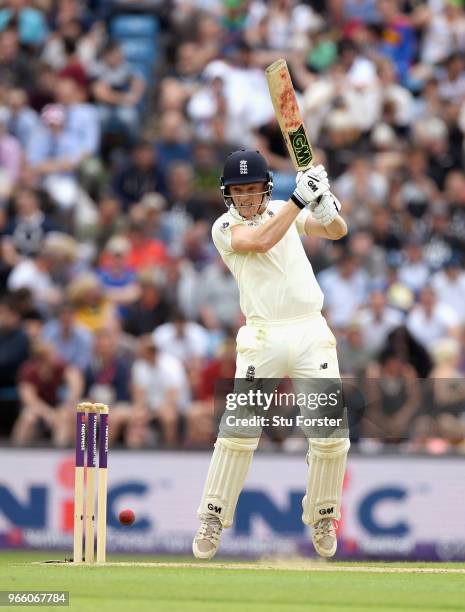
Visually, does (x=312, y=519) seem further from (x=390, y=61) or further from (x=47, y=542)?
(x=390, y=61)

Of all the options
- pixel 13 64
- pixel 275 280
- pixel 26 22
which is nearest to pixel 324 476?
pixel 275 280

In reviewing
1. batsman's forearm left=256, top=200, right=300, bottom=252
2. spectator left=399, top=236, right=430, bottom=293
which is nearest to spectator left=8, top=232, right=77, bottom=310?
spectator left=399, top=236, right=430, bottom=293

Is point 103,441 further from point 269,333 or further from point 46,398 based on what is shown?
point 46,398

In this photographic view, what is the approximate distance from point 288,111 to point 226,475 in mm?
2252

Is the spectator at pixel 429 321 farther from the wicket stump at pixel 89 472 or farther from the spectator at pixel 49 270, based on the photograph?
the wicket stump at pixel 89 472

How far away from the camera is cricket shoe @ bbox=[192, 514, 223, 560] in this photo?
985 cm

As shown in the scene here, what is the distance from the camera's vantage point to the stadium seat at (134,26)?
20266 mm

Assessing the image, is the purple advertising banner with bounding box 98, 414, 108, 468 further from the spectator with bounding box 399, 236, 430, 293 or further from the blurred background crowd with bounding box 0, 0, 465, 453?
the spectator with bounding box 399, 236, 430, 293

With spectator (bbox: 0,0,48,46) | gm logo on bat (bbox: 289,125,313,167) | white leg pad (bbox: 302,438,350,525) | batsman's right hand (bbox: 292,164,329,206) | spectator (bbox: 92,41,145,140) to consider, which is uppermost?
spectator (bbox: 0,0,48,46)

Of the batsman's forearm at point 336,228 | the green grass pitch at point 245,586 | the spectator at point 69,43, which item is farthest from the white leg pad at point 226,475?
the spectator at point 69,43

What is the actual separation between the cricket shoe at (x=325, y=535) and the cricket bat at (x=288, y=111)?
7.15 feet

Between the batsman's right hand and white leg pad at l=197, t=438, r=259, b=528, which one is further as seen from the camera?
white leg pad at l=197, t=438, r=259, b=528

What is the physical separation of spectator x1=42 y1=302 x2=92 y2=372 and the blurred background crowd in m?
0.02

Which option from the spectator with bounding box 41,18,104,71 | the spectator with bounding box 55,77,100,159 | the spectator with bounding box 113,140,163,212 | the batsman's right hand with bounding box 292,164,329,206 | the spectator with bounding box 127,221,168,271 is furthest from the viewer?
the spectator with bounding box 41,18,104,71
